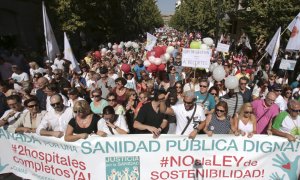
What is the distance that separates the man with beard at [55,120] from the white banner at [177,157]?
18 cm

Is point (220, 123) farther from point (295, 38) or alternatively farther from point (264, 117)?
point (295, 38)

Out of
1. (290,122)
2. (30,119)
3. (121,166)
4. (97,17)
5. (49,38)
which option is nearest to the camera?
(121,166)

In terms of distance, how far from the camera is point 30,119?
5.11 metres

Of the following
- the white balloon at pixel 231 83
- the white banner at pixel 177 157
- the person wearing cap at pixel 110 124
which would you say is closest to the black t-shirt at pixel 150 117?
the person wearing cap at pixel 110 124

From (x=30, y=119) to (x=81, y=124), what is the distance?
0.92 meters

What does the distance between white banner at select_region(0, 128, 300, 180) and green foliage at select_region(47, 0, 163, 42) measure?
15.4 m

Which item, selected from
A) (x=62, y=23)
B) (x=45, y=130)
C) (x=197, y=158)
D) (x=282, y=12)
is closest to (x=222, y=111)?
(x=197, y=158)

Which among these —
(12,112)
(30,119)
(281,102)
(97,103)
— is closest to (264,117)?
(281,102)

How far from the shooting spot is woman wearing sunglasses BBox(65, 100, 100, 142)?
467 centimetres

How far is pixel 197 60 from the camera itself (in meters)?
8.14

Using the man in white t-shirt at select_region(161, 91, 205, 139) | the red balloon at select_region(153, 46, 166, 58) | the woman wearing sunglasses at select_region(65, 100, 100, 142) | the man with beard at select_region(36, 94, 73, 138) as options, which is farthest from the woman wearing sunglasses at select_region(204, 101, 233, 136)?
the red balloon at select_region(153, 46, 166, 58)

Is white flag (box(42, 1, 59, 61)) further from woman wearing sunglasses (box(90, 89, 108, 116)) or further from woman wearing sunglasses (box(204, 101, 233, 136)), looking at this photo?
woman wearing sunglasses (box(204, 101, 233, 136))

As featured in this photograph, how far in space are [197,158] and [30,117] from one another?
103 inches

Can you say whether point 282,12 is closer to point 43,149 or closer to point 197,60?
point 197,60
